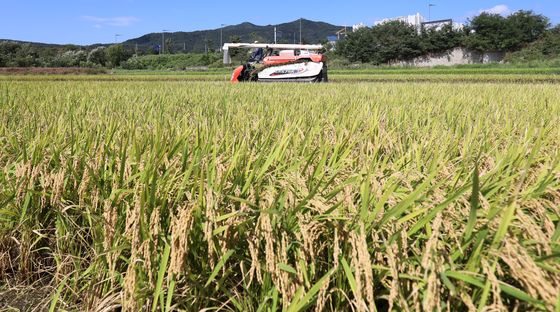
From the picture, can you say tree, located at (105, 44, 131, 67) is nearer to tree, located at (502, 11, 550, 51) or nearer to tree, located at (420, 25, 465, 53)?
tree, located at (420, 25, 465, 53)

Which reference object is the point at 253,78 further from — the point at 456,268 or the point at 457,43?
the point at 457,43

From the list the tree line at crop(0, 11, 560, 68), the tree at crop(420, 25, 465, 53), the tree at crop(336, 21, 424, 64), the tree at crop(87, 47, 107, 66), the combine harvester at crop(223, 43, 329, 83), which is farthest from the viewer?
the tree at crop(87, 47, 107, 66)

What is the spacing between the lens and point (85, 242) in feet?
4.22

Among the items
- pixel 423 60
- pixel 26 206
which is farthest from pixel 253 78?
pixel 423 60

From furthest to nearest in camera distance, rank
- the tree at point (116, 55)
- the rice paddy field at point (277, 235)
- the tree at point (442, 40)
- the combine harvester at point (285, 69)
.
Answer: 1. the tree at point (116, 55)
2. the tree at point (442, 40)
3. the combine harvester at point (285, 69)
4. the rice paddy field at point (277, 235)

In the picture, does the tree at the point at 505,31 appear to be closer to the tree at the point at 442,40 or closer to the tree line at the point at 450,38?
the tree line at the point at 450,38

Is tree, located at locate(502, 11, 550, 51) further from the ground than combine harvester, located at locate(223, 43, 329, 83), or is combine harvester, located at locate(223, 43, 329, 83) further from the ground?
tree, located at locate(502, 11, 550, 51)

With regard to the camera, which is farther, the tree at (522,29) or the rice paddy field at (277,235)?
the tree at (522,29)

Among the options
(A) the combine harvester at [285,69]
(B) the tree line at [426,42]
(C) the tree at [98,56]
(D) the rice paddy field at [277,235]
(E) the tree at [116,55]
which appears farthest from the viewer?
(E) the tree at [116,55]

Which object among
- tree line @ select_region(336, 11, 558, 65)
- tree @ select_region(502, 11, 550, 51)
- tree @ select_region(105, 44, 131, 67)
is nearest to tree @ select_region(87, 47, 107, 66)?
tree @ select_region(105, 44, 131, 67)

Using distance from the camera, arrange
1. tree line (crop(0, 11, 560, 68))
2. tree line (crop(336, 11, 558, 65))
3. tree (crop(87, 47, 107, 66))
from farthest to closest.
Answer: tree (crop(87, 47, 107, 66))
tree line (crop(336, 11, 558, 65))
tree line (crop(0, 11, 560, 68))

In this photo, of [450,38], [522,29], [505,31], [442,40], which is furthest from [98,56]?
[522,29]

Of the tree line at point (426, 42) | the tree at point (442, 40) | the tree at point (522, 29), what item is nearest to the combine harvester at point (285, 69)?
the tree line at point (426, 42)

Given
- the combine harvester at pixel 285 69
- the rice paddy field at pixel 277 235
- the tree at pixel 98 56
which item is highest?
the tree at pixel 98 56
